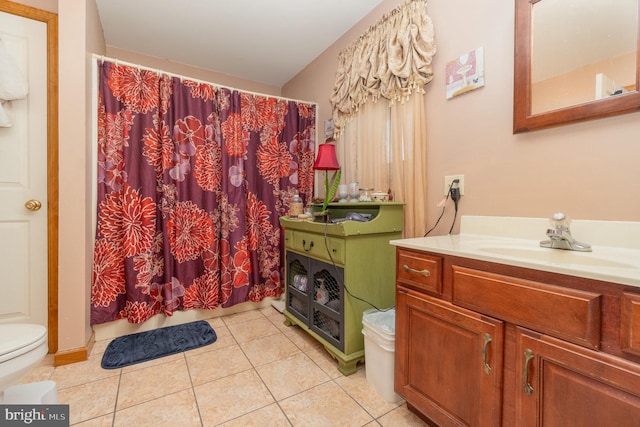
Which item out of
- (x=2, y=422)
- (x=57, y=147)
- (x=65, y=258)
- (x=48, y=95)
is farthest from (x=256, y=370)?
(x=48, y=95)

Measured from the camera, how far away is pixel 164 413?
128cm

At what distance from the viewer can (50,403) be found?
3.98 ft

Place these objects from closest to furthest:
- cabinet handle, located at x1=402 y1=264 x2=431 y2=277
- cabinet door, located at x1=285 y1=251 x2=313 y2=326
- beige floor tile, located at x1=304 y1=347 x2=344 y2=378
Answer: cabinet handle, located at x1=402 y1=264 x2=431 y2=277, beige floor tile, located at x1=304 y1=347 x2=344 y2=378, cabinet door, located at x1=285 y1=251 x2=313 y2=326

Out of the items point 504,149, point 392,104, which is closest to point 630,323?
point 504,149

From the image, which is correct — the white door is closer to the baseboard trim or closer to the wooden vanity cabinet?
the baseboard trim

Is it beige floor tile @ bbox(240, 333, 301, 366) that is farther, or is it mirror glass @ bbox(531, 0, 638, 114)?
beige floor tile @ bbox(240, 333, 301, 366)

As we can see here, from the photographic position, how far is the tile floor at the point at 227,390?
1.25 m

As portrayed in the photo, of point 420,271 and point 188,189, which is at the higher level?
point 188,189

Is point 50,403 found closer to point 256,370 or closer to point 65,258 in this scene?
point 65,258

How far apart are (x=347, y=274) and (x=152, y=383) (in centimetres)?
121

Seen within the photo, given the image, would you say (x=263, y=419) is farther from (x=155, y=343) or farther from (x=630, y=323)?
(x=630, y=323)

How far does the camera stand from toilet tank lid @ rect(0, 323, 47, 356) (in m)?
1.03

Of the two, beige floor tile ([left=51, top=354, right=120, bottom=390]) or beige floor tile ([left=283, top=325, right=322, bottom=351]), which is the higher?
beige floor tile ([left=283, top=325, right=322, bottom=351])

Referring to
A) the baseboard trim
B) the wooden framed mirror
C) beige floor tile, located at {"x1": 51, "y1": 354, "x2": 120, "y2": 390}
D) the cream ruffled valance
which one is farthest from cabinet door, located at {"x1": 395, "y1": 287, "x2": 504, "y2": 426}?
the baseboard trim
